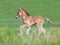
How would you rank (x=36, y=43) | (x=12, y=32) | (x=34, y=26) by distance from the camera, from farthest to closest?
(x=34, y=26)
(x=12, y=32)
(x=36, y=43)

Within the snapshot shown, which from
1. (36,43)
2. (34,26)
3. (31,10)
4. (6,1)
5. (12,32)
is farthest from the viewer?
(6,1)

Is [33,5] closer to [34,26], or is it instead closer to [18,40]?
[34,26]

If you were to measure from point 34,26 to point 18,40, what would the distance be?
161cm

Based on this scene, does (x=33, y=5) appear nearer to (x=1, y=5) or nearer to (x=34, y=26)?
(x=1, y=5)

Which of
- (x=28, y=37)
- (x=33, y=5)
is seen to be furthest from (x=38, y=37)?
(x=33, y=5)

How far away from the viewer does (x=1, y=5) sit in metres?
16.2

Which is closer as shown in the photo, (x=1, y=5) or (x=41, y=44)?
(x=41, y=44)

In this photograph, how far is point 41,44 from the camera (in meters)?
7.31

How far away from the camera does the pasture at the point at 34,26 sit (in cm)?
745

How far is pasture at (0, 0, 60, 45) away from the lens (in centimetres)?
745

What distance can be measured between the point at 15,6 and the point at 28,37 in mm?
8459

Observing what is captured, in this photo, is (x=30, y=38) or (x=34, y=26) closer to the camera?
(x=30, y=38)

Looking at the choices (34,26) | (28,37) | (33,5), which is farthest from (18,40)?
(33,5)

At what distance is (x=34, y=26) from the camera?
29.7ft
